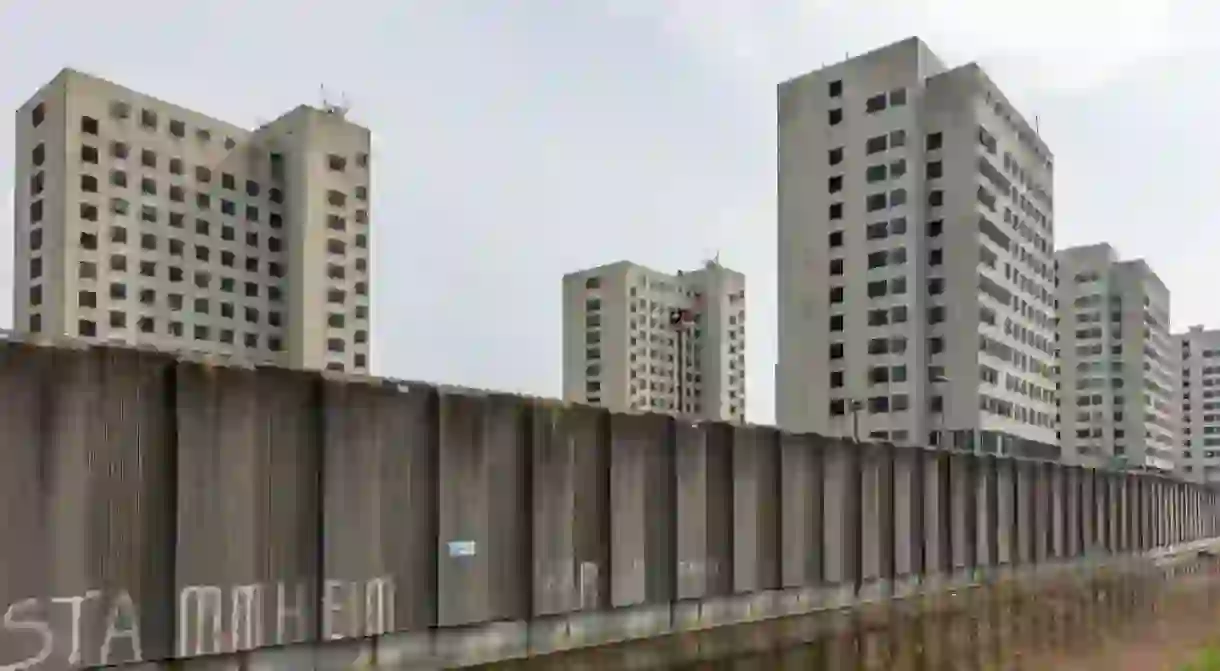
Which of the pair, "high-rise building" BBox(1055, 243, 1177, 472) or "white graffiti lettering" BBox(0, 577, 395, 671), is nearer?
"white graffiti lettering" BBox(0, 577, 395, 671)

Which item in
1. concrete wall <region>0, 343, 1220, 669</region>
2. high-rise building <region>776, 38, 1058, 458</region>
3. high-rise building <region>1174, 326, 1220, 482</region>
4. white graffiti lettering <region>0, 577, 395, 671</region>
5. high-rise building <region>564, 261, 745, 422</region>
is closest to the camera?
white graffiti lettering <region>0, 577, 395, 671</region>

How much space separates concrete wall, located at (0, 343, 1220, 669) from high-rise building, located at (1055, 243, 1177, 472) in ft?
438

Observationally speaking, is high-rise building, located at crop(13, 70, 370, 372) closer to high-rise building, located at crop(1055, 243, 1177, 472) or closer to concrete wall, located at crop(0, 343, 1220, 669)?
concrete wall, located at crop(0, 343, 1220, 669)

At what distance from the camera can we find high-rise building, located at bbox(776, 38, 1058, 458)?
7375cm

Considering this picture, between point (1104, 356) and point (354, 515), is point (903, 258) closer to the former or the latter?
point (354, 515)

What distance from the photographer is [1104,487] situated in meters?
51.8

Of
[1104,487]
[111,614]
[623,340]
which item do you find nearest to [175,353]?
[111,614]

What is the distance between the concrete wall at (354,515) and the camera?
35.4 feet

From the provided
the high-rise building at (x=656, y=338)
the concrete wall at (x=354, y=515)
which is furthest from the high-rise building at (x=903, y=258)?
the high-rise building at (x=656, y=338)

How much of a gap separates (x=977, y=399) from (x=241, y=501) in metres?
66.7

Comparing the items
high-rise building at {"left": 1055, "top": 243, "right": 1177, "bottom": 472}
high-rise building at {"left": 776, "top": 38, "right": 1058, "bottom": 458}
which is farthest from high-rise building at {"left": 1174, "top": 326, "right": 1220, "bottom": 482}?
high-rise building at {"left": 776, "top": 38, "right": 1058, "bottom": 458}

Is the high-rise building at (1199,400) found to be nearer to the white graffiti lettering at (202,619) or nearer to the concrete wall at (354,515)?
the concrete wall at (354,515)

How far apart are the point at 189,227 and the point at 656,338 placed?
78.4 metres

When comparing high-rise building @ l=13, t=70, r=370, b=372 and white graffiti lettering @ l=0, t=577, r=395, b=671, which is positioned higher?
high-rise building @ l=13, t=70, r=370, b=372
